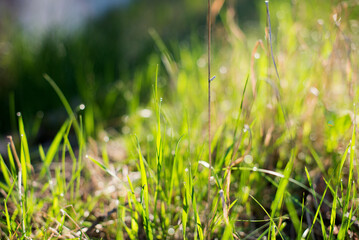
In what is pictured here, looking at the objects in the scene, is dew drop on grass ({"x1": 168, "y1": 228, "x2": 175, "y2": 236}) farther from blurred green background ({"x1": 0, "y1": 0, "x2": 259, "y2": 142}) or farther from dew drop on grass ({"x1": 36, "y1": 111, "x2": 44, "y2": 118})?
dew drop on grass ({"x1": 36, "y1": 111, "x2": 44, "y2": 118})

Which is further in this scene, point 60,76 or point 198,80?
point 60,76

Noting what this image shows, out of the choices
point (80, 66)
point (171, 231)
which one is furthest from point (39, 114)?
point (171, 231)

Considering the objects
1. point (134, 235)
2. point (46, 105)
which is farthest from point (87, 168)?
point (46, 105)

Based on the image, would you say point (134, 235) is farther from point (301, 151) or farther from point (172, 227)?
point (301, 151)

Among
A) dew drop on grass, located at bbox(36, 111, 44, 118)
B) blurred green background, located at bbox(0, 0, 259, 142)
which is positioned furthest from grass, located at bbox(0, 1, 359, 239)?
dew drop on grass, located at bbox(36, 111, 44, 118)

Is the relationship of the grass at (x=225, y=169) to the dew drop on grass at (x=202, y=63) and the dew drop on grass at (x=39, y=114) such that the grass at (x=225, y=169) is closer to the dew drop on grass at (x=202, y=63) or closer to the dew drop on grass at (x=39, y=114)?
the dew drop on grass at (x=202, y=63)

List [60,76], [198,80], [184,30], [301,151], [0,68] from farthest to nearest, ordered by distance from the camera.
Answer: [184,30], [0,68], [60,76], [198,80], [301,151]

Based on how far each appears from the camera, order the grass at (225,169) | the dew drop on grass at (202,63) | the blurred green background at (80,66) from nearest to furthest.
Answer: the grass at (225,169), the dew drop on grass at (202,63), the blurred green background at (80,66)

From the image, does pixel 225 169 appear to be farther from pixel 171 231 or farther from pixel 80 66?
pixel 80 66

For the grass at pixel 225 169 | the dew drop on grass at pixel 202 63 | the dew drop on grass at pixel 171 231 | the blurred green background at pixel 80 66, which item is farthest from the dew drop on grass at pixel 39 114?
the dew drop on grass at pixel 171 231
